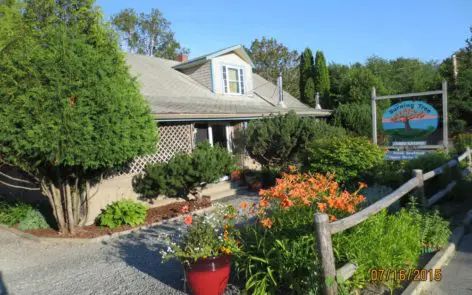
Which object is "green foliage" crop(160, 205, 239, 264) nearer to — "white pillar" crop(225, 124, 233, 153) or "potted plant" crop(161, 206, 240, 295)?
"potted plant" crop(161, 206, 240, 295)

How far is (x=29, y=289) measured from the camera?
15.9ft

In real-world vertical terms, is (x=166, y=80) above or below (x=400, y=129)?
above

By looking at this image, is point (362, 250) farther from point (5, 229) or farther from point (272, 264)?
point (5, 229)

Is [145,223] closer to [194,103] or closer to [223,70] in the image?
[194,103]

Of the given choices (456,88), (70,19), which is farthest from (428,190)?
(456,88)

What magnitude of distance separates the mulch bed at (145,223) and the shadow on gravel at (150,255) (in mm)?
521

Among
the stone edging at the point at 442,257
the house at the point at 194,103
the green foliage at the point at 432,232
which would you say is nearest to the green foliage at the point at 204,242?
the stone edging at the point at 442,257

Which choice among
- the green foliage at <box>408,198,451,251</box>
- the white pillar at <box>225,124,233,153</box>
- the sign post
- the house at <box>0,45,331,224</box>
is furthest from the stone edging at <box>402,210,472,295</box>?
the white pillar at <box>225,124,233,153</box>

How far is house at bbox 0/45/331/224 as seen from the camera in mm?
9430

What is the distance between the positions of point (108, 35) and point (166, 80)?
26.1 feet

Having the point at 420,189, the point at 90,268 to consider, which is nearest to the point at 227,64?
the point at 420,189

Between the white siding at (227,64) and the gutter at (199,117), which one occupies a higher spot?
the white siding at (227,64)

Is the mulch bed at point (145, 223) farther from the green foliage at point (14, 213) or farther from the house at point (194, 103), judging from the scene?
the green foliage at point (14, 213)

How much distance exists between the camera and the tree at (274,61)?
1666 inches
